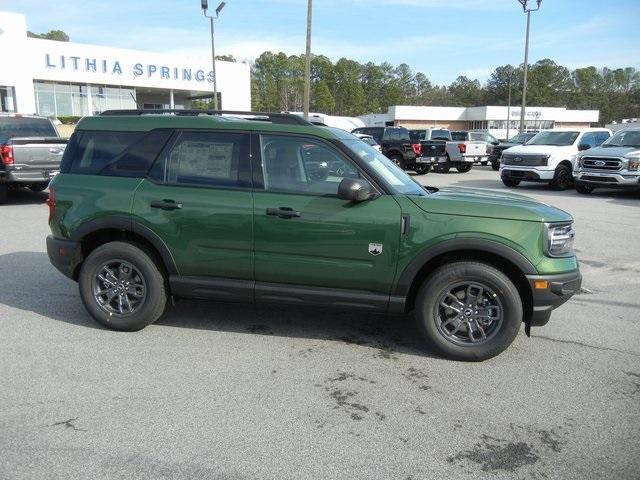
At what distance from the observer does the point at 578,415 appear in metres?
3.52

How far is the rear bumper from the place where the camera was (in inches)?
193

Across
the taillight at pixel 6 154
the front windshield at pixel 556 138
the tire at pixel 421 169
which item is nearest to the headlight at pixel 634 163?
the front windshield at pixel 556 138

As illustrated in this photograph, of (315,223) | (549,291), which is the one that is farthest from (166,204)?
(549,291)

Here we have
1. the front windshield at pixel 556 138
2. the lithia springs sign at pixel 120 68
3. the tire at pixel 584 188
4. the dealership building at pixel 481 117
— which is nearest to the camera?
the tire at pixel 584 188

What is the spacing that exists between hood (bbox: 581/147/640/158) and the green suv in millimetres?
11691

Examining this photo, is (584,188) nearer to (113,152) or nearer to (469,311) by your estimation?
(469,311)

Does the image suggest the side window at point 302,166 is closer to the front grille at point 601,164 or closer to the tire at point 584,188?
the front grille at point 601,164

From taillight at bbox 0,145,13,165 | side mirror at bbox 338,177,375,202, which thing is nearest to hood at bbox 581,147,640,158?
side mirror at bbox 338,177,375,202

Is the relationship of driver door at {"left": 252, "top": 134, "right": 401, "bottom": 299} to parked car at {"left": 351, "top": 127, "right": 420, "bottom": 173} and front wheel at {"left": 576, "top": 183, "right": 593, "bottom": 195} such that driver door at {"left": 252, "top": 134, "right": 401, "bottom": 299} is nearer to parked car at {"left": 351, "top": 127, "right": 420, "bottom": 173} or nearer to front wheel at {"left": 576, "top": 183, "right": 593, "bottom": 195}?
front wheel at {"left": 576, "top": 183, "right": 593, "bottom": 195}

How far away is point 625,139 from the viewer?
1567 centimetres

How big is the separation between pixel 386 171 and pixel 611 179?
39.8 ft

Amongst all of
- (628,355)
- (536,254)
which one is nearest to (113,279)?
(536,254)

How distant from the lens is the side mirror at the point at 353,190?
13.7 feet

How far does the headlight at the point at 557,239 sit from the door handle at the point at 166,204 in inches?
115
